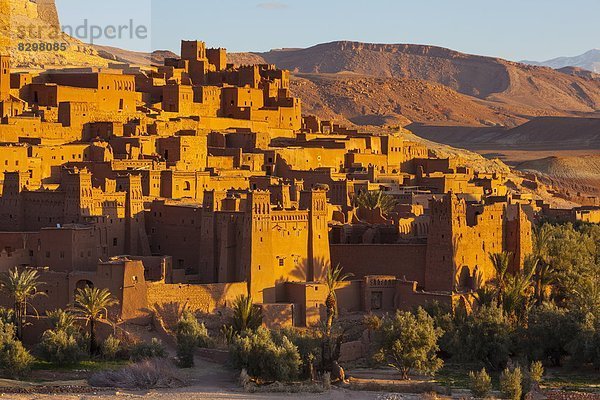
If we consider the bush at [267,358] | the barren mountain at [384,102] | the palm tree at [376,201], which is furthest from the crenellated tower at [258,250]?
the barren mountain at [384,102]

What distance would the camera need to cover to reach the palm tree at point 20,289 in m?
32.7

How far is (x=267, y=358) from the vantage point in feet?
102

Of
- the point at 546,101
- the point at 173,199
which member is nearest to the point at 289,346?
the point at 173,199

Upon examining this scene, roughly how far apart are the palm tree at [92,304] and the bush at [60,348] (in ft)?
1.77

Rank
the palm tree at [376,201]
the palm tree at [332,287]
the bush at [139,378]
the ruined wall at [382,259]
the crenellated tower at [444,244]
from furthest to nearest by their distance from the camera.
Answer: the palm tree at [376,201]
the ruined wall at [382,259]
the crenellated tower at [444,244]
the palm tree at [332,287]
the bush at [139,378]

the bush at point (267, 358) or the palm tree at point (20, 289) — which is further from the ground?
the palm tree at point (20, 289)

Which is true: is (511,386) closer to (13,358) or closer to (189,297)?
(189,297)

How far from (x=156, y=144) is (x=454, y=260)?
42.7 feet

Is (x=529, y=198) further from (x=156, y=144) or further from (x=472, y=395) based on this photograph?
(x=472, y=395)

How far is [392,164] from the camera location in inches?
2108

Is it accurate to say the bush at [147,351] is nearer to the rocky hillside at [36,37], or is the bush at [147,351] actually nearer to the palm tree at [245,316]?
the palm tree at [245,316]

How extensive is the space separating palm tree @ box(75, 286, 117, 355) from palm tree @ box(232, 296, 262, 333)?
289 centimetres

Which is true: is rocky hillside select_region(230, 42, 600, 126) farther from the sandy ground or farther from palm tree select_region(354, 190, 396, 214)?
the sandy ground

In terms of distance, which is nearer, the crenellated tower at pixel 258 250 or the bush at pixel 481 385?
the bush at pixel 481 385
